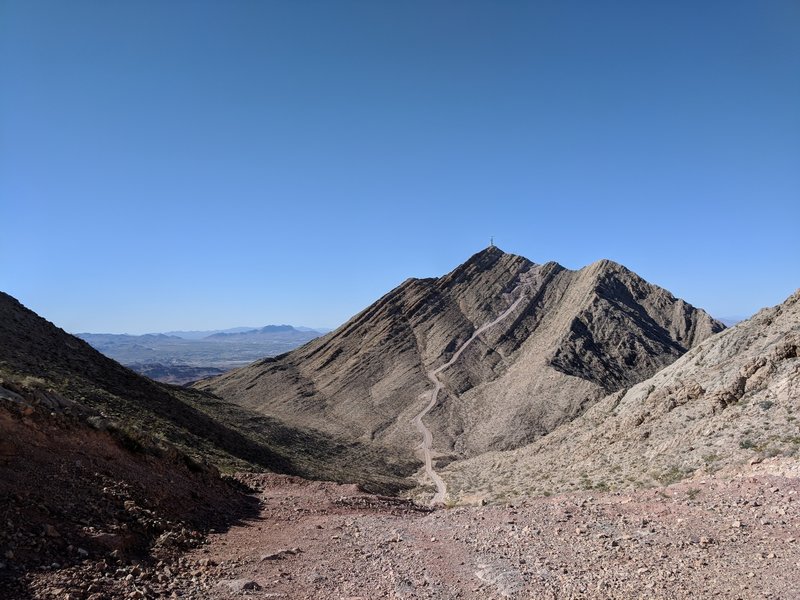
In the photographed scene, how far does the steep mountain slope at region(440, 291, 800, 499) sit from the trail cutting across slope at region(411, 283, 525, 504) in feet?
4.27

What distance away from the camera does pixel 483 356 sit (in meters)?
58.3

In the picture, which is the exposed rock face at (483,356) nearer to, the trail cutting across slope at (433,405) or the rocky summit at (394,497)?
the trail cutting across slope at (433,405)

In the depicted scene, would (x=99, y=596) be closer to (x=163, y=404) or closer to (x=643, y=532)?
(x=643, y=532)

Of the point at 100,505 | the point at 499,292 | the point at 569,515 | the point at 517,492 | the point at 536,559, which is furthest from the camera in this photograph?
the point at 499,292

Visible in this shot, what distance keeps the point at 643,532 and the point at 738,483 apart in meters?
3.08

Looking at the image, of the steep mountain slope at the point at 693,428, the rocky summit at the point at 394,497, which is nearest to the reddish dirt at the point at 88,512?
the rocky summit at the point at 394,497

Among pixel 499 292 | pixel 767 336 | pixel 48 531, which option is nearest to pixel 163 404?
pixel 48 531

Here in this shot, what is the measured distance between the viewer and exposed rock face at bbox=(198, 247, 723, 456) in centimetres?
4553

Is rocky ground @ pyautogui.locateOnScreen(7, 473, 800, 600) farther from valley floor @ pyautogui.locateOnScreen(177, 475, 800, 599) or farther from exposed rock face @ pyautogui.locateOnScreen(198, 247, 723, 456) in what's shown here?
exposed rock face @ pyautogui.locateOnScreen(198, 247, 723, 456)

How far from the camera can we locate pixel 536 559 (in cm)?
882

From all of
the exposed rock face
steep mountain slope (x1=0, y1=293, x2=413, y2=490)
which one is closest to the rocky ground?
steep mountain slope (x1=0, y1=293, x2=413, y2=490)

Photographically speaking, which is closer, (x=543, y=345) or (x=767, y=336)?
(x=767, y=336)

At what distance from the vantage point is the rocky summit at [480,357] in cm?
4519

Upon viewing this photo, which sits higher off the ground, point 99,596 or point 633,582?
point 633,582
